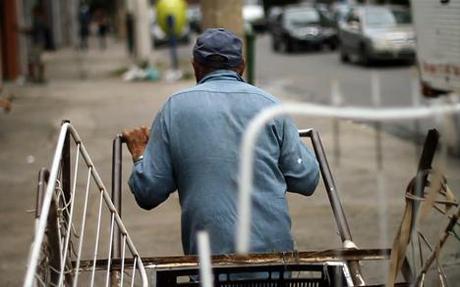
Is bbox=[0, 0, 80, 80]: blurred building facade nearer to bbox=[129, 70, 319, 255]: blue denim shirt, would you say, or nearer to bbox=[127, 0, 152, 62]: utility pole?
bbox=[127, 0, 152, 62]: utility pole

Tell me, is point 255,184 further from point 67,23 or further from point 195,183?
point 67,23

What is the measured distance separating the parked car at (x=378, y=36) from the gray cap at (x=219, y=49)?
20605 mm

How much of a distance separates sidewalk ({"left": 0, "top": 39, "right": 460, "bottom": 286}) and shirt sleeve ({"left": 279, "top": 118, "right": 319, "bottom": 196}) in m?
0.34

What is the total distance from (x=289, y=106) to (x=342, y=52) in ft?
85.1

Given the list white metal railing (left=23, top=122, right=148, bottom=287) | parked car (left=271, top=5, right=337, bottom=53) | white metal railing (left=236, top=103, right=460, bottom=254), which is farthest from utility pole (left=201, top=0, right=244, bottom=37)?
parked car (left=271, top=5, right=337, bottom=53)

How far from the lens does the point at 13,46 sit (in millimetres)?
22219

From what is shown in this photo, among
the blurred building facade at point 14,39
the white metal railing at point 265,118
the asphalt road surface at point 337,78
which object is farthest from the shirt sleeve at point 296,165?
the blurred building facade at point 14,39

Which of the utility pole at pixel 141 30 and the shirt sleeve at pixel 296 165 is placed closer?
the shirt sleeve at pixel 296 165

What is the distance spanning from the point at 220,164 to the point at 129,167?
638 cm

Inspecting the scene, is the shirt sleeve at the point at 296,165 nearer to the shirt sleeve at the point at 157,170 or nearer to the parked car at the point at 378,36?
the shirt sleeve at the point at 157,170

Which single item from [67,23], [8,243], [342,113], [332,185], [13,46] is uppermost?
[67,23]

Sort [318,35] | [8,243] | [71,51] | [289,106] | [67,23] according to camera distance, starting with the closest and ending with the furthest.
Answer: [289,106] → [8,243] → [318,35] → [71,51] → [67,23]

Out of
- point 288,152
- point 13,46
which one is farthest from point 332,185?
point 13,46

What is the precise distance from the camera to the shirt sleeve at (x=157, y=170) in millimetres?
3629
